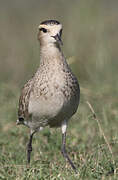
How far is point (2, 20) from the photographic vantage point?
14.3 m

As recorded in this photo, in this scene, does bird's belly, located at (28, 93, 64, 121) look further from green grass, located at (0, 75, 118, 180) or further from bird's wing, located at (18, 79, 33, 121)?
green grass, located at (0, 75, 118, 180)

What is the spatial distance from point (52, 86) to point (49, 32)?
1.98 ft

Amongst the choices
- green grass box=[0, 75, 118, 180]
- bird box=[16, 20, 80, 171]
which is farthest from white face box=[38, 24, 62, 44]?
green grass box=[0, 75, 118, 180]

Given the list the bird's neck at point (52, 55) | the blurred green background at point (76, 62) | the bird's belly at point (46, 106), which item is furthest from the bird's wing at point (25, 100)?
the blurred green background at point (76, 62)

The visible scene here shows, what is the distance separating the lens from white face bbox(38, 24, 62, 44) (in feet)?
18.5

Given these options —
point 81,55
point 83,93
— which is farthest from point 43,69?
point 81,55

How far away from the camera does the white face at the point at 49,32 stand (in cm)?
564

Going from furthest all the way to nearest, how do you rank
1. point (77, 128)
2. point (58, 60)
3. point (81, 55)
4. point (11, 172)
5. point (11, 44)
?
1. point (11, 44)
2. point (81, 55)
3. point (77, 128)
4. point (58, 60)
5. point (11, 172)

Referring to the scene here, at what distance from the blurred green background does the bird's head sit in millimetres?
931

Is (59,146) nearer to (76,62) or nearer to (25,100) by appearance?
(25,100)

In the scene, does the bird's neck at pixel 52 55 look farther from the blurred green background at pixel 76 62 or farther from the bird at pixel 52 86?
the blurred green background at pixel 76 62

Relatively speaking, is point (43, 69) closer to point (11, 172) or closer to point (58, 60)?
point (58, 60)

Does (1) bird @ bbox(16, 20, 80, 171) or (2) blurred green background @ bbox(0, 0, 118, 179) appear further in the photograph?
(2) blurred green background @ bbox(0, 0, 118, 179)

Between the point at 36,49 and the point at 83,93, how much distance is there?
3.17 meters
